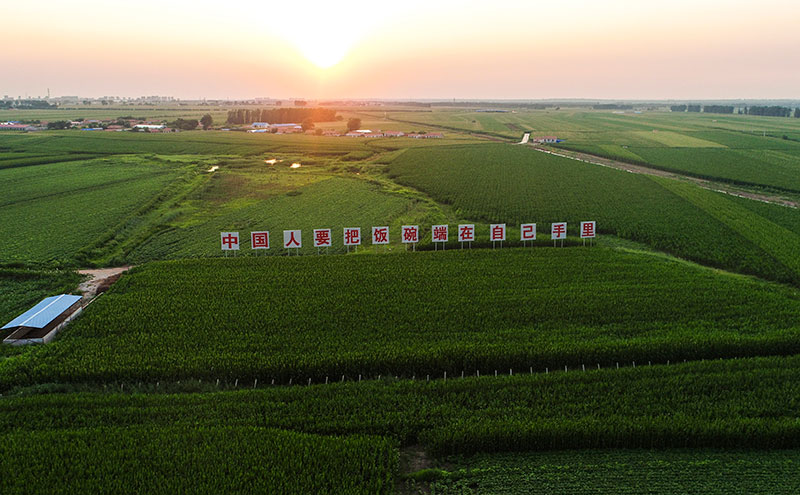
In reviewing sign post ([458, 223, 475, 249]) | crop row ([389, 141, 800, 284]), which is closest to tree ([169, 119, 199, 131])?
crop row ([389, 141, 800, 284])

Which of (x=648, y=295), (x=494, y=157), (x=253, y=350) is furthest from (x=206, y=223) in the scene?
(x=494, y=157)

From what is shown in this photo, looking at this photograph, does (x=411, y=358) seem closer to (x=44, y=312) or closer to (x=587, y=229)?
(x=44, y=312)

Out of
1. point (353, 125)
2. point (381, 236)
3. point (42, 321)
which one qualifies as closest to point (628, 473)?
point (381, 236)

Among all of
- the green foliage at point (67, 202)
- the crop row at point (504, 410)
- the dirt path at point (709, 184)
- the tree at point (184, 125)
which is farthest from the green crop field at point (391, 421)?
the tree at point (184, 125)

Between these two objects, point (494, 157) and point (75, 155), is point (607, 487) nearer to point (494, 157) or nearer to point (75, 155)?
point (494, 157)

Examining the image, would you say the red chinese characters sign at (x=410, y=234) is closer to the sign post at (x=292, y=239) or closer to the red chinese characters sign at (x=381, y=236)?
the red chinese characters sign at (x=381, y=236)

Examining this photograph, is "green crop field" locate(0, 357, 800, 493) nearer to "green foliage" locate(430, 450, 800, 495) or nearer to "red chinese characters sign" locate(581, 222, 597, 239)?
"green foliage" locate(430, 450, 800, 495)

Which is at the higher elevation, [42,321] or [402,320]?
[42,321]
